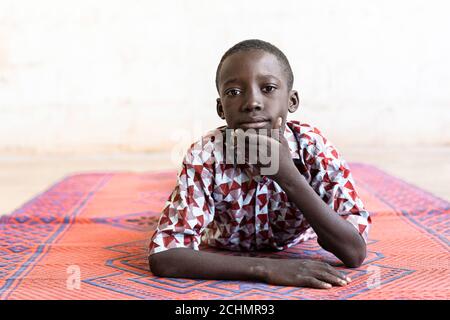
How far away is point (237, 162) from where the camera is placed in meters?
1.38

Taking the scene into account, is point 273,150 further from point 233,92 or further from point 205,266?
point 205,266

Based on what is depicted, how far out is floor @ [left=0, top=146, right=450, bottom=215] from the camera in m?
2.97

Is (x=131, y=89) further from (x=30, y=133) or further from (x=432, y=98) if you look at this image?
(x=432, y=98)

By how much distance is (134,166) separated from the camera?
401cm

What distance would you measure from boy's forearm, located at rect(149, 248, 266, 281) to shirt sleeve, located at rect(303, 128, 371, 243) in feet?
0.79

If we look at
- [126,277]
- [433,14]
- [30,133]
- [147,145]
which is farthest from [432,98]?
[126,277]

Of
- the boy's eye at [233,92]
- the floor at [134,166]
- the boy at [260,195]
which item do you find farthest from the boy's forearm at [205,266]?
the floor at [134,166]

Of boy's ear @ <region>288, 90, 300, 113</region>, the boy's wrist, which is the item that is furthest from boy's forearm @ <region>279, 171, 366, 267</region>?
boy's ear @ <region>288, 90, 300, 113</region>

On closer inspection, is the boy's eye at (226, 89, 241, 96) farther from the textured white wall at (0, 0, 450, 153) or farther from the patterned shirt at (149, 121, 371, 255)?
the textured white wall at (0, 0, 450, 153)

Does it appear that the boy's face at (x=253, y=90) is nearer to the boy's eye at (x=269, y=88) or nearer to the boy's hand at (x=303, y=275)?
the boy's eye at (x=269, y=88)

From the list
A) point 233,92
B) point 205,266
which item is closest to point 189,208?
point 205,266

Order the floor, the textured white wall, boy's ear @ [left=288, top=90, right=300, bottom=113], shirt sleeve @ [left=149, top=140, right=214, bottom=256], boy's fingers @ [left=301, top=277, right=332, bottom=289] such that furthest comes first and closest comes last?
the textured white wall, the floor, boy's ear @ [left=288, top=90, right=300, bottom=113], shirt sleeve @ [left=149, top=140, right=214, bottom=256], boy's fingers @ [left=301, top=277, right=332, bottom=289]

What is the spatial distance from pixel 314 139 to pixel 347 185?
134 mm

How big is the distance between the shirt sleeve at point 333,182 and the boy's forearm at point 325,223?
0.04 meters
